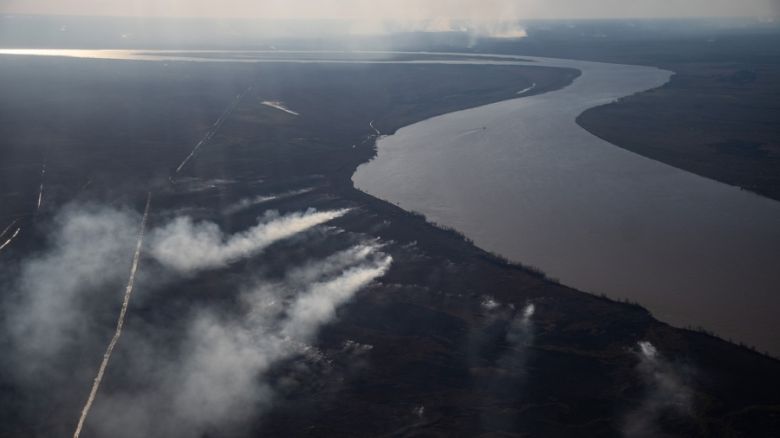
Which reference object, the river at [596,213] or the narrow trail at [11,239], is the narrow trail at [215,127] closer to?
the narrow trail at [11,239]

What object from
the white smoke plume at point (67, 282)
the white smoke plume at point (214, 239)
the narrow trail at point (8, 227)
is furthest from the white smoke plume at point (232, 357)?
the narrow trail at point (8, 227)

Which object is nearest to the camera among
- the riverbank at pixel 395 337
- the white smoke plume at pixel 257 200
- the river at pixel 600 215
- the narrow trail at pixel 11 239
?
the riverbank at pixel 395 337

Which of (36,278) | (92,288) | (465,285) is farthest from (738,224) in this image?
(36,278)

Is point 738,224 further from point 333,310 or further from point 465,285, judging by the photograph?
point 333,310

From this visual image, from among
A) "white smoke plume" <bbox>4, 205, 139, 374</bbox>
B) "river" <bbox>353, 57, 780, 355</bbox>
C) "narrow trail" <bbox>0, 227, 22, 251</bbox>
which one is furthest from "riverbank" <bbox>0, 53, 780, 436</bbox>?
"river" <bbox>353, 57, 780, 355</bbox>

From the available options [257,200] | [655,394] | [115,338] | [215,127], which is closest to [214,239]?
[257,200]

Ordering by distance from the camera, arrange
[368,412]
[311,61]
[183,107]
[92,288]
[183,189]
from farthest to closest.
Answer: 1. [311,61]
2. [183,107]
3. [183,189]
4. [92,288]
5. [368,412]
